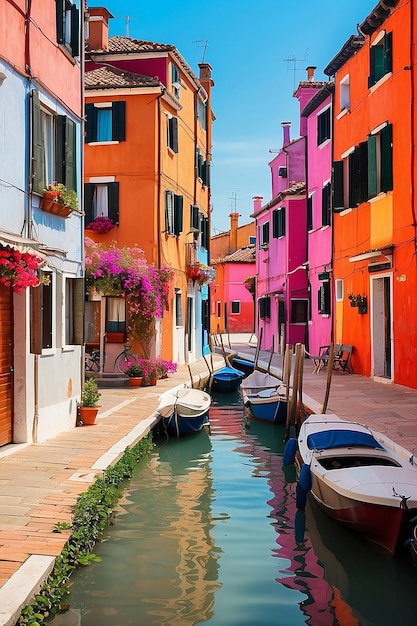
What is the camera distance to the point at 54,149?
11000mm

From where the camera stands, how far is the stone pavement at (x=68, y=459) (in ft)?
17.5

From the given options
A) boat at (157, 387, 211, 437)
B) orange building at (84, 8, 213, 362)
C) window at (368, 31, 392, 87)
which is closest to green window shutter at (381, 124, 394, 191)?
window at (368, 31, 392, 87)

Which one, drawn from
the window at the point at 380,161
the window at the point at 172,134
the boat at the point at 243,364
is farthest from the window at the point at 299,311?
the window at the point at 380,161

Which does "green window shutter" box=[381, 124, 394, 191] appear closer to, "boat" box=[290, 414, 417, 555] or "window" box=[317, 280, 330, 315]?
"window" box=[317, 280, 330, 315]

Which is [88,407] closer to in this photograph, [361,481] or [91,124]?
[361,481]

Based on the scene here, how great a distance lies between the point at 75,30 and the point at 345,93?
1031 centimetres

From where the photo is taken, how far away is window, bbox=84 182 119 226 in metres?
20.0

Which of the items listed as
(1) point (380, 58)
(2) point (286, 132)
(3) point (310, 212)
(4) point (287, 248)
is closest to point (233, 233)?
(2) point (286, 132)

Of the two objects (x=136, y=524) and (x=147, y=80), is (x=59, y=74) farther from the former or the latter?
(x=147, y=80)

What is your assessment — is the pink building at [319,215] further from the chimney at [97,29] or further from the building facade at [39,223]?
the building facade at [39,223]

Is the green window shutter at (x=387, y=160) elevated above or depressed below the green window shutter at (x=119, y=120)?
below

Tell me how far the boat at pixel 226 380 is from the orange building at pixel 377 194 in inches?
128

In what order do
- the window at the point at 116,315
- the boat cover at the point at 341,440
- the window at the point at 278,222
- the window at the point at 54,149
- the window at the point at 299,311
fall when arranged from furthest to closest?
the window at the point at 278,222, the window at the point at 299,311, the window at the point at 116,315, the window at the point at 54,149, the boat cover at the point at 341,440

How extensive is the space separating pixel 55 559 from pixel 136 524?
2278 millimetres
